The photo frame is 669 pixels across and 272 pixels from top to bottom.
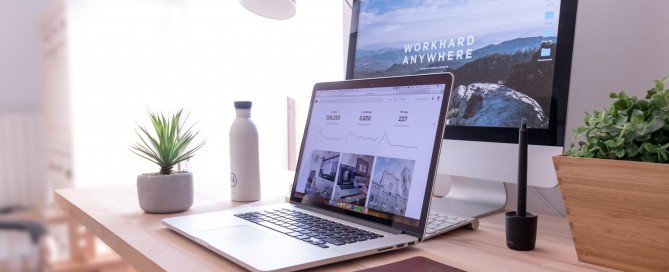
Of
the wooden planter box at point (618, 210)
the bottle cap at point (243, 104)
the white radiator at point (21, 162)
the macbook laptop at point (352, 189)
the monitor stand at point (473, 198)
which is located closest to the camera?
the wooden planter box at point (618, 210)

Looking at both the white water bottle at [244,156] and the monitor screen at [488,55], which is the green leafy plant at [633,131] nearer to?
the monitor screen at [488,55]

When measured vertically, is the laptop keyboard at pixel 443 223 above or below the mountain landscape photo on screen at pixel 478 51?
below

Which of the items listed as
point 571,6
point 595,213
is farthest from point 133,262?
point 571,6

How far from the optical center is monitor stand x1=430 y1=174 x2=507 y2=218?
88 centimetres

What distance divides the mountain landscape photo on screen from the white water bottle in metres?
0.27

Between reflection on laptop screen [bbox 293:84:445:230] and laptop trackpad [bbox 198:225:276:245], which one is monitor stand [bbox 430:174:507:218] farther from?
laptop trackpad [bbox 198:225:276:245]

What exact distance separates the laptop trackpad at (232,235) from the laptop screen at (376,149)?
16 centimetres

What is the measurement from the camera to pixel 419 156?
27.7 inches

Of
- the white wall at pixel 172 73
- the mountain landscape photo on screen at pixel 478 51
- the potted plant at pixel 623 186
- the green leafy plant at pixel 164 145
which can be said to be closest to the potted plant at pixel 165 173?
the green leafy plant at pixel 164 145

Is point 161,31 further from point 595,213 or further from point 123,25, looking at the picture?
point 595,213

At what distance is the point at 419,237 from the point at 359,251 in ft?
0.35

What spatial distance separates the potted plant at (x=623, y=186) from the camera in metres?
0.51

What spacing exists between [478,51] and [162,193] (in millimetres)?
643

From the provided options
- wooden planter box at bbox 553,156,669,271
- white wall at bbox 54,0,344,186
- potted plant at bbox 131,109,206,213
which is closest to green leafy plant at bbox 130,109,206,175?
potted plant at bbox 131,109,206,213
